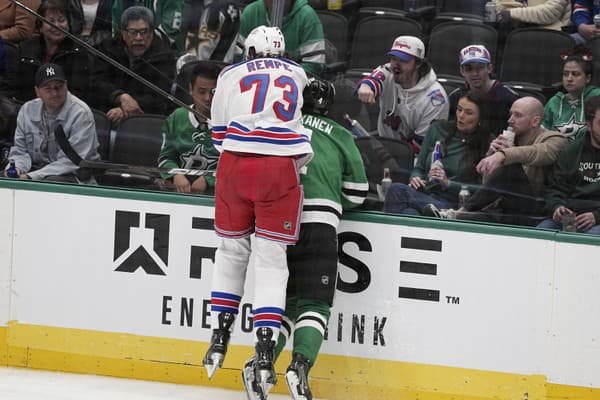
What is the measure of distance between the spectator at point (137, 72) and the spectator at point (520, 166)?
1.38 meters

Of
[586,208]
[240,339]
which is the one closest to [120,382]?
[240,339]

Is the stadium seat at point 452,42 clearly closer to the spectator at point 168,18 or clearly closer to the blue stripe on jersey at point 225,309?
the spectator at point 168,18

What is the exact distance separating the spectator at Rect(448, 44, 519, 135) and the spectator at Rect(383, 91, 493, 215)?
0.08 ft

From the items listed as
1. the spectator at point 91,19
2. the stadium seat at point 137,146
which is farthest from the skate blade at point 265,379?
the spectator at point 91,19

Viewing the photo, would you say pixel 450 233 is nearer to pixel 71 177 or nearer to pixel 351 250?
pixel 351 250

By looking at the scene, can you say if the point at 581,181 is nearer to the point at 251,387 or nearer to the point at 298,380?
the point at 298,380

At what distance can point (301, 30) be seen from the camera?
14.2 ft

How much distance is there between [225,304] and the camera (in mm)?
4008

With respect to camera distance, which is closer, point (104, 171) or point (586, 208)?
point (586, 208)

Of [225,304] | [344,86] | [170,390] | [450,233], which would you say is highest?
[344,86]

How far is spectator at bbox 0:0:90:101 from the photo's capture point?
4508 millimetres

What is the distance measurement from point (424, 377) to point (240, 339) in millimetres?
786

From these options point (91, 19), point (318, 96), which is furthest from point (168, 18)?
point (318, 96)

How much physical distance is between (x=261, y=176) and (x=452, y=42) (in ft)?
3.43
